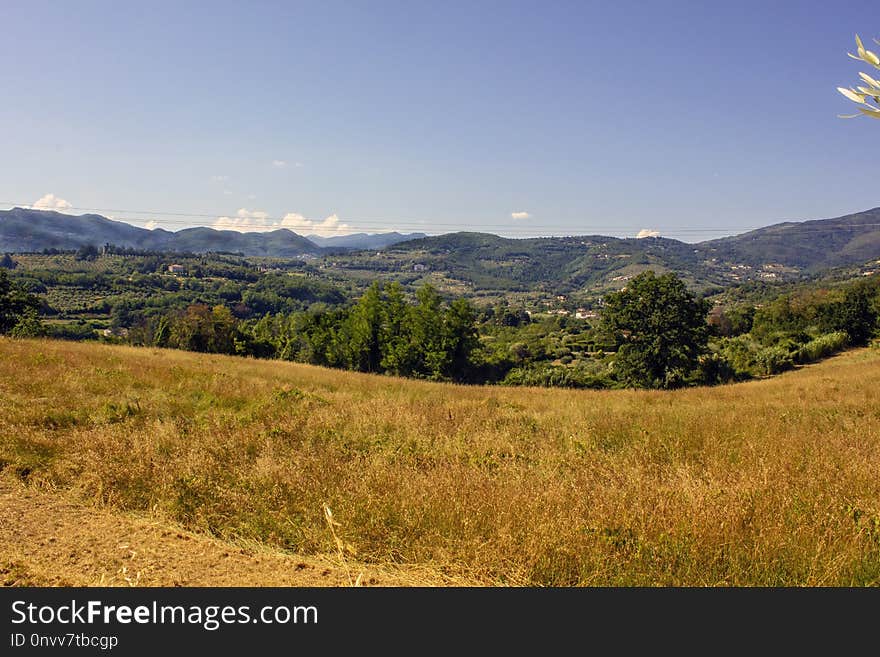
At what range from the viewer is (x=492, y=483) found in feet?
15.7

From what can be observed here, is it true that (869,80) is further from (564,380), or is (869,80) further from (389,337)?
(564,380)

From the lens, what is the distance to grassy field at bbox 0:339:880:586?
137 inches

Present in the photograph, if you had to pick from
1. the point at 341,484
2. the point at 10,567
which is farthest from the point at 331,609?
the point at 10,567

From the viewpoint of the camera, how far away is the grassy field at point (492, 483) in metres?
3.47

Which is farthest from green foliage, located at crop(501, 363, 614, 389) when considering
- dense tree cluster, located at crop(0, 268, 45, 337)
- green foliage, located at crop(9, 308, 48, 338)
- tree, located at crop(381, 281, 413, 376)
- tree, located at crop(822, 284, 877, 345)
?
dense tree cluster, located at crop(0, 268, 45, 337)

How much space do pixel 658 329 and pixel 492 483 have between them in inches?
1633

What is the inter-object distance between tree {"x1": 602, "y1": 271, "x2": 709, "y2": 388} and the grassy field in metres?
34.8

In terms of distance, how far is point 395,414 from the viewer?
334 inches

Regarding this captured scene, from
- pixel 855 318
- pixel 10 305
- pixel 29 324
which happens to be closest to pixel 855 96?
pixel 10 305

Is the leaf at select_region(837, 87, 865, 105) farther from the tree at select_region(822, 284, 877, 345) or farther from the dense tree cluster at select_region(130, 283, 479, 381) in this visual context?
the tree at select_region(822, 284, 877, 345)

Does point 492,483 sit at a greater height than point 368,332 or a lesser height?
greater

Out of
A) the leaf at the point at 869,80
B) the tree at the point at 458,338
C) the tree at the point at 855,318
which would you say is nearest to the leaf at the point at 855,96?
the leaf at the point at 869,80

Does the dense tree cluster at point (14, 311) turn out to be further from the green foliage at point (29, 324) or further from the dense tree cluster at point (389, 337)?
the dense tree cluster at point (389, 337)

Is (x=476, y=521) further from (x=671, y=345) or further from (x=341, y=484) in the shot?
(x=671, y=345)
